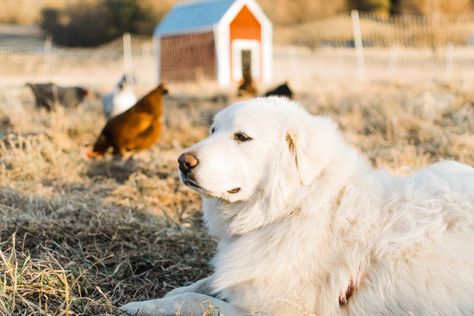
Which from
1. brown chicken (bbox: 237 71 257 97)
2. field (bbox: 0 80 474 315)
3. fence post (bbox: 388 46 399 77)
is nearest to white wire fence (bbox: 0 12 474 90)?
fence post (bbox: 388 46 399 77)

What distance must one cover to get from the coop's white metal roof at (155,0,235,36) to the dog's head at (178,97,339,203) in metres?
14.9

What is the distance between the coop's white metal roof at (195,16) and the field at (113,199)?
7.93m

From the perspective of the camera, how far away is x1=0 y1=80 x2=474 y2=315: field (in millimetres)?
2965

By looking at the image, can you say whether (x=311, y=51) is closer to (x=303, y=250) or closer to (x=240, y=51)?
(x=240, y=51)

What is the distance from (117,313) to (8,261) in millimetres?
677

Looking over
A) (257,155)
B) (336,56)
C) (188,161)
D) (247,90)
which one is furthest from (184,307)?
(336,56)

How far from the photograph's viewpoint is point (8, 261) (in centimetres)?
281

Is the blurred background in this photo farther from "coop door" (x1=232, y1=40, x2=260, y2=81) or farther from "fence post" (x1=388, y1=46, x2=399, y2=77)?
"coop door" (x1=232, y1=40, x2=260, y2=81)

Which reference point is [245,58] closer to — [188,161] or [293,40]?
[293,40]

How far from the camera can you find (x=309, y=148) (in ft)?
8.64

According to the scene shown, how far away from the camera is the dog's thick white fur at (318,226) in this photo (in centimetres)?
240

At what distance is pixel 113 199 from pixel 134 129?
244cm

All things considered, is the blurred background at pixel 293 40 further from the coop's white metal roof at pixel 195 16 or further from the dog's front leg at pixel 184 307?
the dog's front leg at pixel 184 307

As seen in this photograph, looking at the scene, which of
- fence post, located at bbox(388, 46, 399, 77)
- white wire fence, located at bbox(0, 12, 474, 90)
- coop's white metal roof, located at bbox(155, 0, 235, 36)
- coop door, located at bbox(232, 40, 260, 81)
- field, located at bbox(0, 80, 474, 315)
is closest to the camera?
field, located at bbox(0, 80, 474, 315)
